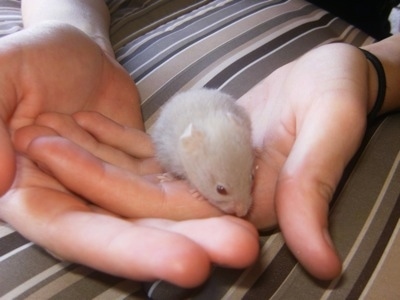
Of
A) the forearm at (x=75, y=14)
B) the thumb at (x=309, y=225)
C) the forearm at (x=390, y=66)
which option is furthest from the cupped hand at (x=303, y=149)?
the forearm at (x=75, y=14)

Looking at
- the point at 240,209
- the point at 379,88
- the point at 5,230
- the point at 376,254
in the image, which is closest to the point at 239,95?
the point at 379,88

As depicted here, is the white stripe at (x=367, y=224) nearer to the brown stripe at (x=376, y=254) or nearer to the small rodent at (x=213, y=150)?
the brown stripe at (x=376, y=254)

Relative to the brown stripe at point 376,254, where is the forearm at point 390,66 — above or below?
above

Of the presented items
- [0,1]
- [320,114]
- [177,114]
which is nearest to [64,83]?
[177,114]

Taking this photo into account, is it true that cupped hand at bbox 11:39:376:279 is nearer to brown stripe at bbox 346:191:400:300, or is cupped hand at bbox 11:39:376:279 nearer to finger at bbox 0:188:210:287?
finger at bbox 0:188:210:287

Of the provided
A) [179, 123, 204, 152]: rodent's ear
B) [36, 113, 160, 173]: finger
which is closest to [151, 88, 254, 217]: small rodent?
[179, 123, 204, 152]: rodent's ear

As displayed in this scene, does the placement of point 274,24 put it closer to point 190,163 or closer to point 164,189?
point 190,163
